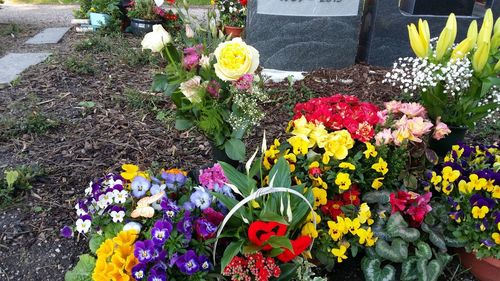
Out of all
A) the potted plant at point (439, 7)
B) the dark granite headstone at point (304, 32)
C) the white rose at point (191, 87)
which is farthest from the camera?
the potted plant at point (439, 7)

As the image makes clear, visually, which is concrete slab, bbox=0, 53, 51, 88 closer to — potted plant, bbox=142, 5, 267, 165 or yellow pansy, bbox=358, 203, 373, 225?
potted plant, bbox=142, 5, 267, 165

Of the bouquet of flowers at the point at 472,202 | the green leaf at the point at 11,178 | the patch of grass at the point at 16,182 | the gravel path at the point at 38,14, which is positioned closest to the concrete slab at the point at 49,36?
the gravel path at the point at 38,14

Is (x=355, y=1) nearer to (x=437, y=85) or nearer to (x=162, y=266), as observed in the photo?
(x=437, y=85)

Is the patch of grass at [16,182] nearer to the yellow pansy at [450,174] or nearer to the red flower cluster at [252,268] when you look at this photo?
the red flower cluster at [252,268]

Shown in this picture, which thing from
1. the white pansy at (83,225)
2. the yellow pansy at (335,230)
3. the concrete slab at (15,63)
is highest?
the white pansy at (83,225)

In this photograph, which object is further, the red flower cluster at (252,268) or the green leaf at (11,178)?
the green leaf at (11,178)

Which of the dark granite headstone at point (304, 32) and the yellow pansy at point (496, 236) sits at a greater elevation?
the dark granite headstone at point (304, 32)

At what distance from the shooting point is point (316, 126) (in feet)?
7.00

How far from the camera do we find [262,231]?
166cm

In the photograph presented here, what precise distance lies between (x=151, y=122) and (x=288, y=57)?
6.06 ft

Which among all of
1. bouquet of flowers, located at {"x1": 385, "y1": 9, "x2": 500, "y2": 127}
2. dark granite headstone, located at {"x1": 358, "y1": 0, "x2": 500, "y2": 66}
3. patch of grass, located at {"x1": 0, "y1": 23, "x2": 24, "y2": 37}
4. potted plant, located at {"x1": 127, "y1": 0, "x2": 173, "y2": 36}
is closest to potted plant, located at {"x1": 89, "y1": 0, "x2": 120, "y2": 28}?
potted plant, located at {"x1": 127, "y1": 0, "x2": 173, "y2": 36}

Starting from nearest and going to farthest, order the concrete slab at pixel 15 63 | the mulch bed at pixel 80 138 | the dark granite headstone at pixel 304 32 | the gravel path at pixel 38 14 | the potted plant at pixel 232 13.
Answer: the mulch bed at pixel 80 138
the concrete slab at pixel 15 63
the dark granite headstone at pixel 304 32
the potted plant at pixel 232 13
the gravel path at pixel 38 14

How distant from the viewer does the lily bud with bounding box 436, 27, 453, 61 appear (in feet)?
7.47

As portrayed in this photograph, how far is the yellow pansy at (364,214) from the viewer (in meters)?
1.95
